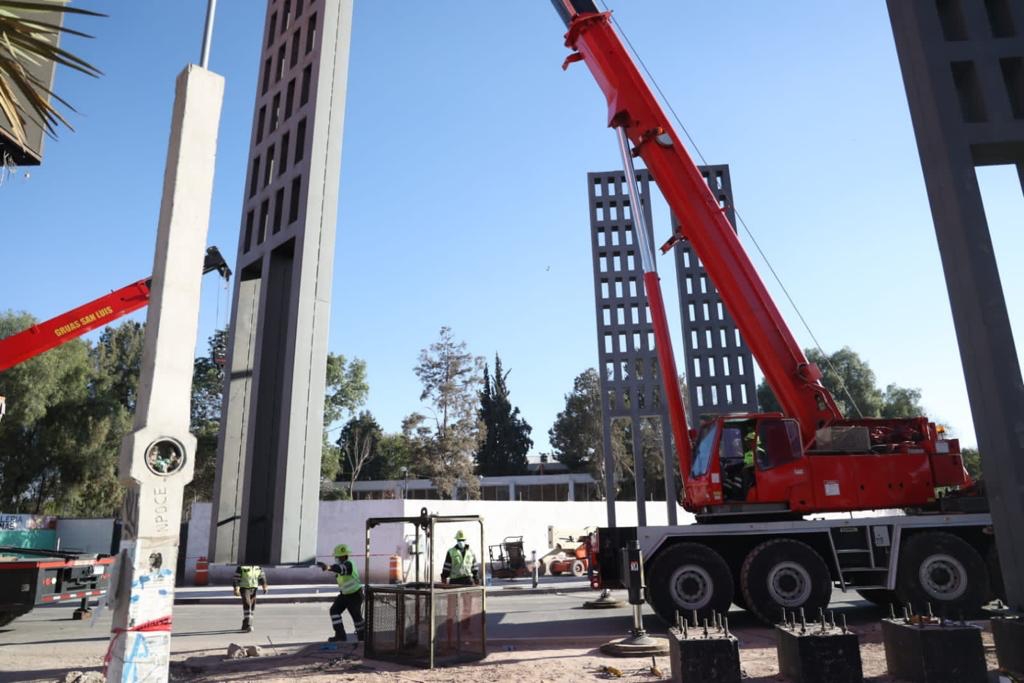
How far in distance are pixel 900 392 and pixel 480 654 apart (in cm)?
6079

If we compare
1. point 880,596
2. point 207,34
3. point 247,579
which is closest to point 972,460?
point 880,596

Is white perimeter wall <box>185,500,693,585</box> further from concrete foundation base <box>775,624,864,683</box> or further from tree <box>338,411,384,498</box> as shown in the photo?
tree <box>338,411,384,498</box>

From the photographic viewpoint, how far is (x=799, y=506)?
11.5 meters

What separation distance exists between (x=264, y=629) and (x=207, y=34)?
10.2 metres

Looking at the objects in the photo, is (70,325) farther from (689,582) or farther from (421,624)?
(689,582)

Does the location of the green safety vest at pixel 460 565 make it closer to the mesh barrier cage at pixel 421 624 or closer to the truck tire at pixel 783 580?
the mesh barrier cage at pixel 421 624

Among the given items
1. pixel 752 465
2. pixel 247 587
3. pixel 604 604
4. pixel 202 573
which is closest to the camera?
pixel 752 465

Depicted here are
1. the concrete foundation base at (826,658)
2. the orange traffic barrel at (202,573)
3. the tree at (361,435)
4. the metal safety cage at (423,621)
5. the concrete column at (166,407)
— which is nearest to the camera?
the concrete column at (166,407)

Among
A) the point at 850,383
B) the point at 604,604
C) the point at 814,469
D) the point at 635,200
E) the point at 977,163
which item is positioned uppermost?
the point at 850,383

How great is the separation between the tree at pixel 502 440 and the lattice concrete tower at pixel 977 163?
55919 mm

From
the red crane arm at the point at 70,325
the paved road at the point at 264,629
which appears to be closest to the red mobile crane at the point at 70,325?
the red crane arm at the point at 70,325

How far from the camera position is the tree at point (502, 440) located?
6347 cm

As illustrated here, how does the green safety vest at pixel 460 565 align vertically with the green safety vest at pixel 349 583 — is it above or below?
above

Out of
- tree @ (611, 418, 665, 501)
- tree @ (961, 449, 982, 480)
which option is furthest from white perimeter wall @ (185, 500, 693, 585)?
tree @ (961, 449, 982, 480)
